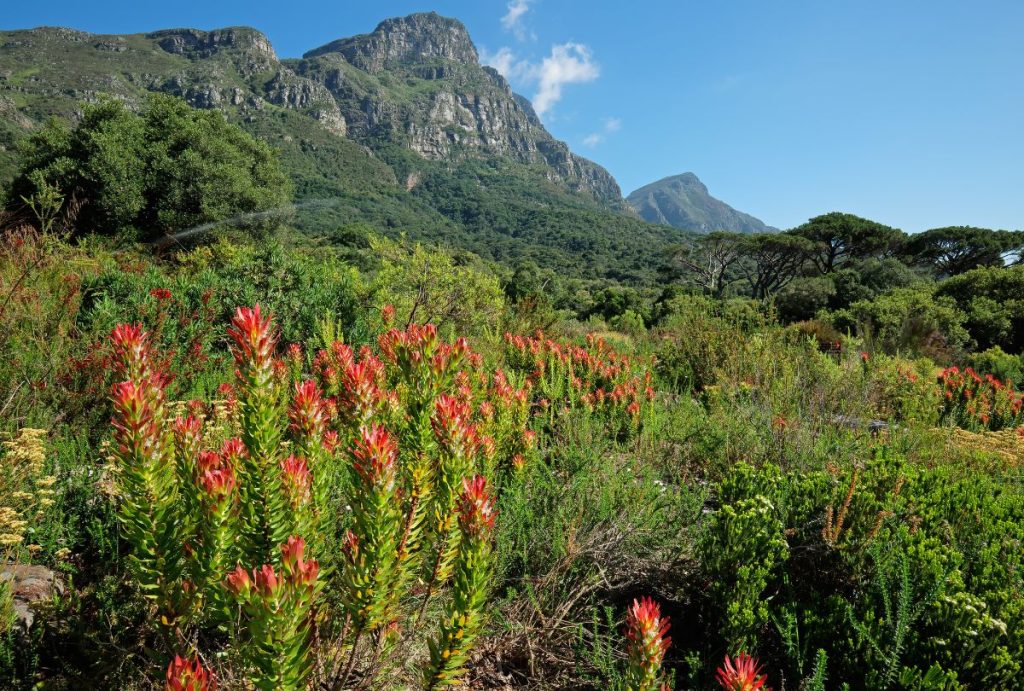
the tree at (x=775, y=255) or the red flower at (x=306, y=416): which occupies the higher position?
the tree at (x=775, y=255)

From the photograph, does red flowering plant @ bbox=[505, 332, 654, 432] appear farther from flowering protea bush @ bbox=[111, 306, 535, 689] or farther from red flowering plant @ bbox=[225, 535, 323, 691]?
red flowering plant @ bbox=[225, 535, 323, 691]

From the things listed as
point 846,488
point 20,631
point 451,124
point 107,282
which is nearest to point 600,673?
point 846,488

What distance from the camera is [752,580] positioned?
164 centimetres

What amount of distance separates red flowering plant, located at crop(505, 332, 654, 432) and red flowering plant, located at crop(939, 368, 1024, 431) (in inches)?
123

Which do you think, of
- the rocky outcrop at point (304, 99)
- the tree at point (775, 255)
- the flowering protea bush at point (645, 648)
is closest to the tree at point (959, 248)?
the tree at point (775, 255)

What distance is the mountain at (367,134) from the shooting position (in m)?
79.9

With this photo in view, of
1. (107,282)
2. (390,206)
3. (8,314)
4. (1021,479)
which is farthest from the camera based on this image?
(390,206)

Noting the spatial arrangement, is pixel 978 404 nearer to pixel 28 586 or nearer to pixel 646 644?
pixel 646 644

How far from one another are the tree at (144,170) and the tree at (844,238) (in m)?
35.7

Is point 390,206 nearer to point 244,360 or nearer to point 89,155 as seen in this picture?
point 89,155

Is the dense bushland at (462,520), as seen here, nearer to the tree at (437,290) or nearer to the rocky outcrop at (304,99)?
the tree at (437,290)

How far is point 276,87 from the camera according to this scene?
132 m

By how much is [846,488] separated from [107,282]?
20.7 feet

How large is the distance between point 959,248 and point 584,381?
38.2 meters
